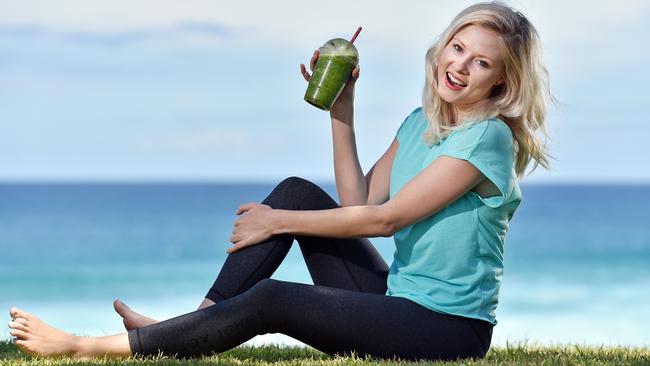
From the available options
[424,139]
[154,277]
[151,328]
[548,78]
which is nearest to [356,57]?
[424,139]

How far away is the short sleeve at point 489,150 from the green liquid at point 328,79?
1.76 feet

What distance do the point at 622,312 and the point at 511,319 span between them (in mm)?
2285

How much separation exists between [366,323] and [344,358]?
207mm

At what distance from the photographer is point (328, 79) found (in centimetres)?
401

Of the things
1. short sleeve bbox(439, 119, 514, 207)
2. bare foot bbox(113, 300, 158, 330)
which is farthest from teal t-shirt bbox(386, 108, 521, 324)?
bare foot bbox(113, 300, 158, 330)

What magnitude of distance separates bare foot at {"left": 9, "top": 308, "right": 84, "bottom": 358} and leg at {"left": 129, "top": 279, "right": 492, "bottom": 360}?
25cm

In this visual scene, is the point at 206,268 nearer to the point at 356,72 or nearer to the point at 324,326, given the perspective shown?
the point at 356,72

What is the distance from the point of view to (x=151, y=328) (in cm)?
371

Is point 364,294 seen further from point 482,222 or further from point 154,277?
point 154,277

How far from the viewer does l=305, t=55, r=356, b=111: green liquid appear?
4008 millimetres

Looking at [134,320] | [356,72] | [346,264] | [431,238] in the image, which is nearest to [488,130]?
[431,238]

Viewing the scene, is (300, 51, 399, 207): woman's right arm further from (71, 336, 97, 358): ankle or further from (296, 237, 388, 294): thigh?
(71, 336, 97, 358): ankle

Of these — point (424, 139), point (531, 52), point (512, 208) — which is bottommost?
point (512, 208)

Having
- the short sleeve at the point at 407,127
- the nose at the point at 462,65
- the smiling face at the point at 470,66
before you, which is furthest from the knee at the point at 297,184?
the nose at the point at 462,65
